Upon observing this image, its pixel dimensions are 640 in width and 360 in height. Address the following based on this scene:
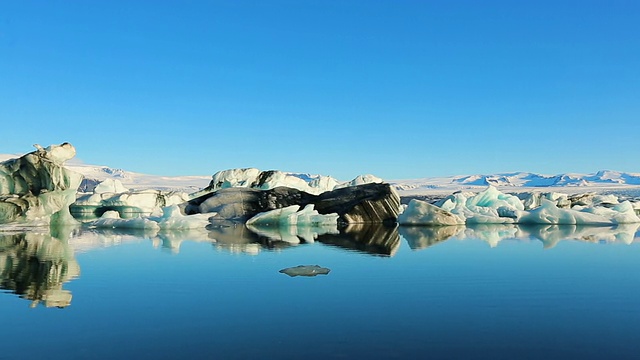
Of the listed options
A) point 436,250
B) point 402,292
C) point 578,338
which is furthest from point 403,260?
point 578,338

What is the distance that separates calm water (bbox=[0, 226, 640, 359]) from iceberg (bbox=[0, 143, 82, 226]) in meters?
7.03

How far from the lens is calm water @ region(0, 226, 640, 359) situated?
3.74 metres

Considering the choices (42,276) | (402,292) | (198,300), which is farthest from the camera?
(42,276)

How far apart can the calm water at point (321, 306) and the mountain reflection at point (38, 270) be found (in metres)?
0.02

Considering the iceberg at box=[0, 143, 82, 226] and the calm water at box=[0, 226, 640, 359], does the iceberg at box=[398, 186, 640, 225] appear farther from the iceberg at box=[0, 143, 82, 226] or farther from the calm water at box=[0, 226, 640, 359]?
the iceberg at box=[0, 143, 82, 226]

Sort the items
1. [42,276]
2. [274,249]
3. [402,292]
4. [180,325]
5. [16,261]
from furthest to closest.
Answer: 1. [274,249]
2. [16,261]
3. [42,276]
4. [402,292]
5. [180,325]

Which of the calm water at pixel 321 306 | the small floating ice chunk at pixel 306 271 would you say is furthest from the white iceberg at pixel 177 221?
the small floating ice chunk at pixel 306 271

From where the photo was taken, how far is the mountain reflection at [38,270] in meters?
5.61

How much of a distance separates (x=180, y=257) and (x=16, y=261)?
255 cm

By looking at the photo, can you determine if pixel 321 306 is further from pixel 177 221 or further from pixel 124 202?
pixel 124 202

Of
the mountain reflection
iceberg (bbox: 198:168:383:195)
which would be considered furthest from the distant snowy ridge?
the mountain reflection

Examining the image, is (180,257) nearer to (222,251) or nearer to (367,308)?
(222,251)

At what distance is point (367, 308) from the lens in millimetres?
5031

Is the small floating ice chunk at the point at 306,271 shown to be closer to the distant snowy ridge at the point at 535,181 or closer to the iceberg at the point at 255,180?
the iceberg at the point at 255,180
